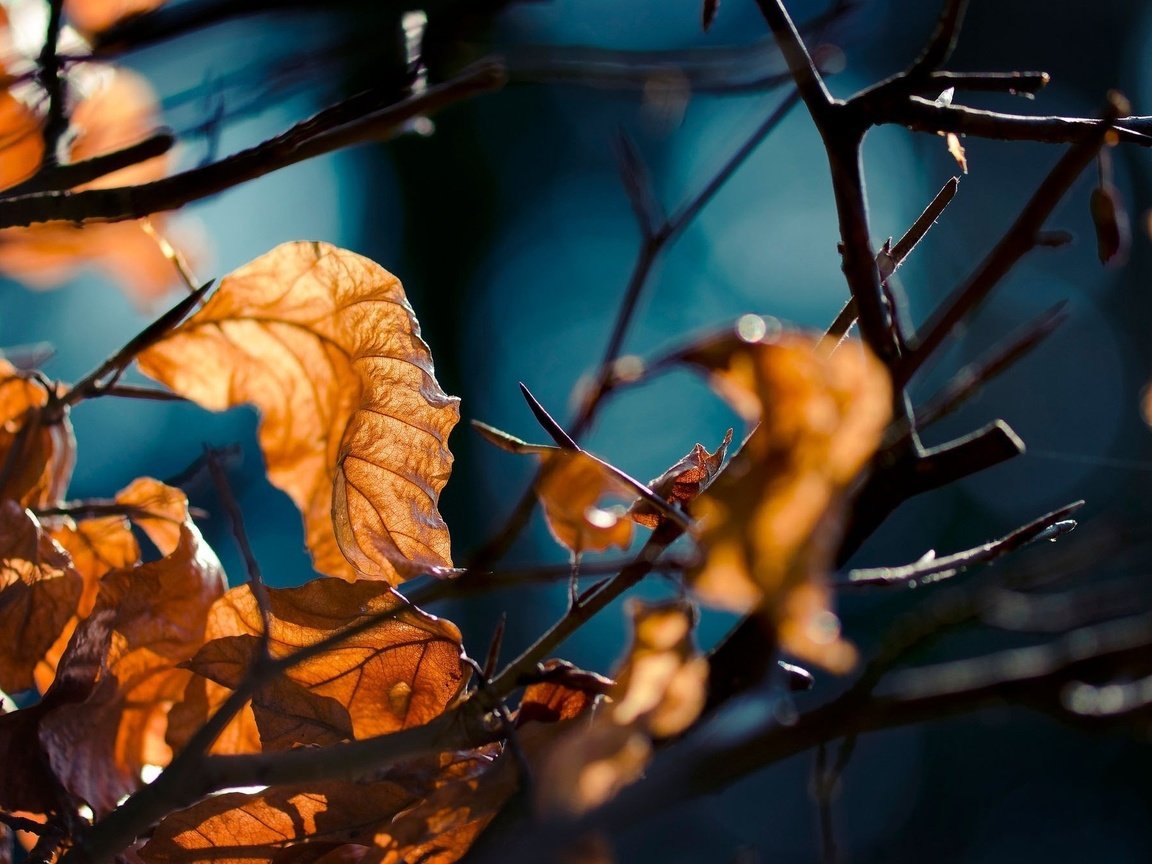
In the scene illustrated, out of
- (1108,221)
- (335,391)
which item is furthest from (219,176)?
(1108,221)

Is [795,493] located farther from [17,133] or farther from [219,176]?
[17,133]

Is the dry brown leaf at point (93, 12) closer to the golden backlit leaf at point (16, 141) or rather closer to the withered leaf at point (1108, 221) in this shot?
the golden backlit leaf at point (16, 141)

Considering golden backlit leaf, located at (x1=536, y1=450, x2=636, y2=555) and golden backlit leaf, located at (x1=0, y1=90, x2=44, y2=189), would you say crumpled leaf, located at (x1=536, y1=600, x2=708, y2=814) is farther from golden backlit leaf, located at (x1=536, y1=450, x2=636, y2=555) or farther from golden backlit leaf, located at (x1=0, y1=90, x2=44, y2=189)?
golden backlit leaf, located at (x1=0, y1=90, x2=44, y2=189)

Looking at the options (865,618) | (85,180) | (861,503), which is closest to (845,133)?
(861,503)

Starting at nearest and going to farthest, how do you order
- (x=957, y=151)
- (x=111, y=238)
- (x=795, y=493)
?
1. (x=795, y=493)
2. (x=957, y=151)
3. (x=111, y=238)

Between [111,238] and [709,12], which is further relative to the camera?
[111,238]

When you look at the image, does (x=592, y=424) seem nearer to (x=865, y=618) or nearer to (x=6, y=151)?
(x=6, y=151)
